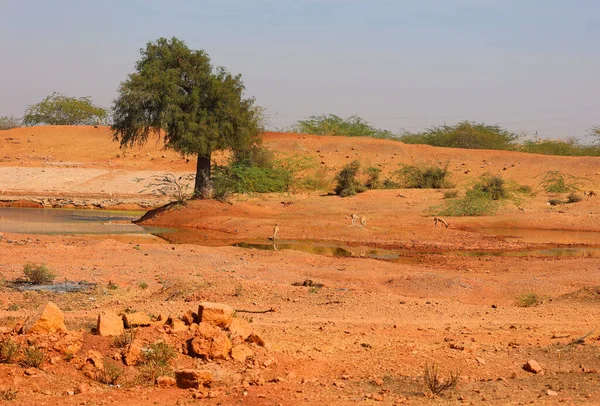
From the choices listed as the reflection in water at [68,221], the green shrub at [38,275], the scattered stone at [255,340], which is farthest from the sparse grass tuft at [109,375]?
the reflection in water at [68,221]

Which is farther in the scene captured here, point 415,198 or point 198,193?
point 415,198

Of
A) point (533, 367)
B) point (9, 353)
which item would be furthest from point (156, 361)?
point (533, 367)

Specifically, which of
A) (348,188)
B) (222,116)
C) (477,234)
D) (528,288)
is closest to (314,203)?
(348,188)

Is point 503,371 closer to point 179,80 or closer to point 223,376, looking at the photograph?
point 223,376

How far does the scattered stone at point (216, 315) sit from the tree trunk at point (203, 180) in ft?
75.9

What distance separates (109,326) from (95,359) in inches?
30.6

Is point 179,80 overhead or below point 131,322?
overhead

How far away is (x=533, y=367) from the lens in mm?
9492

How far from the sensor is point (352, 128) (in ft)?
201

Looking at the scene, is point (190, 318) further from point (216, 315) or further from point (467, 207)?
point (467, 207)

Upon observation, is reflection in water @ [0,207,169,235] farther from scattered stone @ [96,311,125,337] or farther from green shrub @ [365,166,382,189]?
scattered stone @ [96,311,125,337]

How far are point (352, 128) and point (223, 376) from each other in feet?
174

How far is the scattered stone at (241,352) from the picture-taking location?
9211mm

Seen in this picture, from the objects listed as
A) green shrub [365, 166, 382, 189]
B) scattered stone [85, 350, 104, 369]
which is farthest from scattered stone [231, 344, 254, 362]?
green shrub [365, 166, 382, 189]
